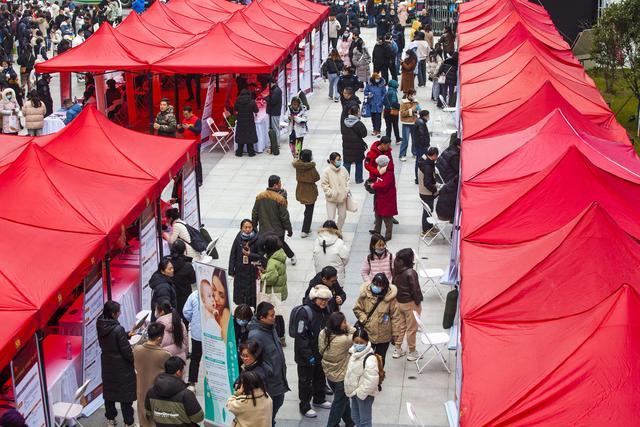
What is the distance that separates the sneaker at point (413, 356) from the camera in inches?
496

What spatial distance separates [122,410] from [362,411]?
8.00ft

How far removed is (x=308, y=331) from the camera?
10852 millimetres

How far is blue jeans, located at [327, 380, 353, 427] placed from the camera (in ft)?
34.6

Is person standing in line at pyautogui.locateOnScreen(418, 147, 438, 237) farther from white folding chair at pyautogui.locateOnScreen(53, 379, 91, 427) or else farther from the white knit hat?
white folding chair at pyautogui.locateOnScreen(53, 379, 91, 427)

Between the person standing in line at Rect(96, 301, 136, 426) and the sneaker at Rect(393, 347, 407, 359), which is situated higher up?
the person standing in line at Rect(96, 301, 136, 426)

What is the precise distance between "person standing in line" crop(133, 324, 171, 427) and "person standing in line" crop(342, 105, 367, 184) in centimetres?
845

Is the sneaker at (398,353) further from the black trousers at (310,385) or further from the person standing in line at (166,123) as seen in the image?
the person standing in line at (166,123)

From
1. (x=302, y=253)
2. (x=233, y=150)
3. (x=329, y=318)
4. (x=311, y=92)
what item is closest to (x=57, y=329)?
(x=329, y=318)

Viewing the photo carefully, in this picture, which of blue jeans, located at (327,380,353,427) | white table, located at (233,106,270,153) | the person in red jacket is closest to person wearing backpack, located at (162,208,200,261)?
the person in red jacket

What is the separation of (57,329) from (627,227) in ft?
20.1

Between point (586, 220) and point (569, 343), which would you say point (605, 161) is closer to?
point (586, 220)

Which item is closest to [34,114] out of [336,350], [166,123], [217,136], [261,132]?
[217,136]

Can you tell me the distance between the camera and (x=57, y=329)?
1200cm

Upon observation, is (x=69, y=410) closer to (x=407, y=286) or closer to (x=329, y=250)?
(x=329, y=250)
